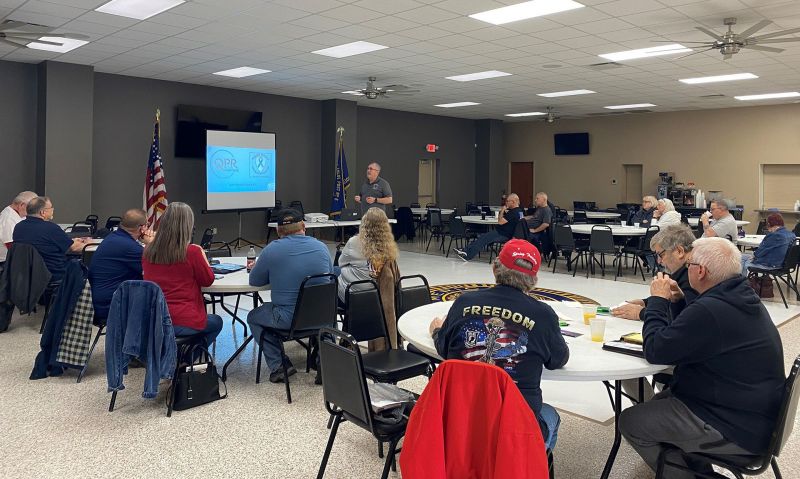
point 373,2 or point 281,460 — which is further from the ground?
point 373,2

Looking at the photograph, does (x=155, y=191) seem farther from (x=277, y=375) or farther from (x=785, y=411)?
(x=785, y=411)

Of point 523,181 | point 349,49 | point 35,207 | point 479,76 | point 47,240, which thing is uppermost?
point 479,76

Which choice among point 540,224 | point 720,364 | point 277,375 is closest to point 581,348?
point 720,364

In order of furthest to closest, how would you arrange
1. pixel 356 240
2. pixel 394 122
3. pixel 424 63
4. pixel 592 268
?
1. pixel 394 122
2. pixel 592 268
3. pixel 424 63
4. pixel 356 240

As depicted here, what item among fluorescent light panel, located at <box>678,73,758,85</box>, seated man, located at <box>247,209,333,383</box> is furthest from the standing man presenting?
seated man, located at <box>247,209,333,383</box>

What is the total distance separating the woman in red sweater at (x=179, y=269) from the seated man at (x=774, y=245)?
6277 millimetres

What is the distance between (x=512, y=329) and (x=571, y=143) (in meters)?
15.9

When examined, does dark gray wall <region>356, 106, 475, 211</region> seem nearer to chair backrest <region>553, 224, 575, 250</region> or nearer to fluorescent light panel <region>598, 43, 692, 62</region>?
chair backrest <region>553, 224, 575, 250</region>

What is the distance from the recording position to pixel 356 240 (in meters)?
4.36

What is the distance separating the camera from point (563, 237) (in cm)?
965

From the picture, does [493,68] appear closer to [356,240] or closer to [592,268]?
[592,268]

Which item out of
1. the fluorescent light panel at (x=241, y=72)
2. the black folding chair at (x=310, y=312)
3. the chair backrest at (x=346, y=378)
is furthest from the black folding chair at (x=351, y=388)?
the fluorescent light panel at (x=241, y=72)

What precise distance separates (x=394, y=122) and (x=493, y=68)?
20.6 ft

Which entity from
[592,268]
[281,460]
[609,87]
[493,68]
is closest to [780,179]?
[609,87]
